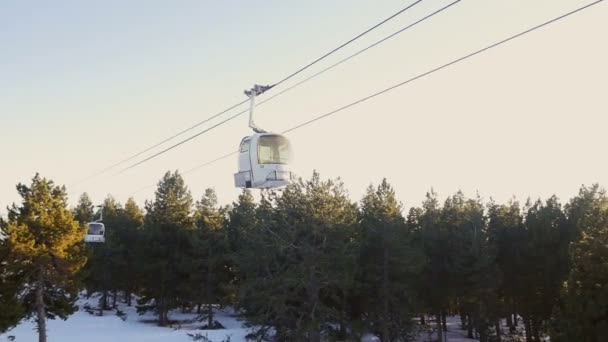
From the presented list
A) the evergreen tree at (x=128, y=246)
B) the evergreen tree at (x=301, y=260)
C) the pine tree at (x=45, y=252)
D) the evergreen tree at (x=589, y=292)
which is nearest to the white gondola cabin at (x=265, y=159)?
the evergreen tree at (x=301, y=260)

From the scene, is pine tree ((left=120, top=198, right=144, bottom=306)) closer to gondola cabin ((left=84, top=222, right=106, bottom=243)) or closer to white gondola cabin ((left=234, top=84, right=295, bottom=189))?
gondola cabin ((left=84, top=222, right=106, bottom=243))

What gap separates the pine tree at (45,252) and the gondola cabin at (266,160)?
2005 centimetres

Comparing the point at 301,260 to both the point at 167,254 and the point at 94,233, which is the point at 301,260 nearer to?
the point at 94,233

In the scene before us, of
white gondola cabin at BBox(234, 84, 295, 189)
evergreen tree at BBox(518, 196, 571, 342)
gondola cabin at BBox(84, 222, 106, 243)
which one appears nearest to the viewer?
white gondola cabin at BBox(234, 84, 295, 189)

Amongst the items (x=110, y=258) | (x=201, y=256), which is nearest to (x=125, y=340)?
(x=201, y=256)

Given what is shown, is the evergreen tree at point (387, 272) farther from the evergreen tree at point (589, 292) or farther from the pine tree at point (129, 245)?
the pine tree at point (129, 245)

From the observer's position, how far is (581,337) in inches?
1055

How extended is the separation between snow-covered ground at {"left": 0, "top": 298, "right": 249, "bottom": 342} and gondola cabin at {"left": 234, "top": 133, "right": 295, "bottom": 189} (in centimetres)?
2120

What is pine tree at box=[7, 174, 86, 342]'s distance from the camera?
33938mm

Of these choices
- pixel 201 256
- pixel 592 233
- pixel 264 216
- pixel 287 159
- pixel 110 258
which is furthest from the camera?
pixel 110 258

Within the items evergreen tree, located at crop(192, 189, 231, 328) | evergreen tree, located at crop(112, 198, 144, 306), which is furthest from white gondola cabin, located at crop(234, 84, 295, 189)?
evergreen tree, located at crop(112, 198, 144, 306)

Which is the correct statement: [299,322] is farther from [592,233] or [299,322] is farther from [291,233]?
[592,233]

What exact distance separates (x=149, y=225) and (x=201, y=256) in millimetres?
6667

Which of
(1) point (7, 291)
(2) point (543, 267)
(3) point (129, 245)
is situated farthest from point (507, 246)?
(3) point (129, 245)
